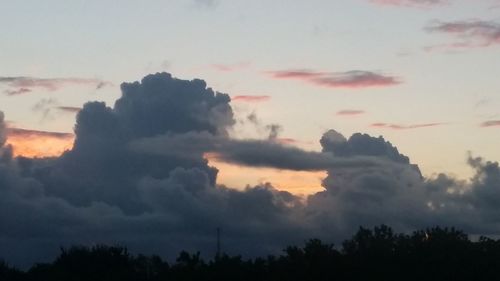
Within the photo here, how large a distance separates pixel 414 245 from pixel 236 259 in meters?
16.1

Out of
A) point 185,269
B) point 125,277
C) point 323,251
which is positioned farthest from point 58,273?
point 323,251

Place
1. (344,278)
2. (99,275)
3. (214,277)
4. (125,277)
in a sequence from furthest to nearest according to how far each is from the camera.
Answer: (99,275)
(125,277)
(214,277)
(344,278)

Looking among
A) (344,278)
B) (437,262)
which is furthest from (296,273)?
(437,262)

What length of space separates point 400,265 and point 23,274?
56469mm

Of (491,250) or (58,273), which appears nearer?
(491,250)

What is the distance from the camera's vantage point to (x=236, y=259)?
388 feet

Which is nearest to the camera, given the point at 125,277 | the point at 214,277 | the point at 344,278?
the point at 344,278

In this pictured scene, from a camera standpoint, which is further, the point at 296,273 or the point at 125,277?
the point at 125,277

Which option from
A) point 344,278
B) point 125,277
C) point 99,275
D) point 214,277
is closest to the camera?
point 344,278

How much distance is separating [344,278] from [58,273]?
3982 cm

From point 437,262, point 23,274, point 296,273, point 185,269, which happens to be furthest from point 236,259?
point 23,274

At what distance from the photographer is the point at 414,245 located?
376ft

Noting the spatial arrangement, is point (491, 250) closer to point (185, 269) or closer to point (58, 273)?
point (185, 269)

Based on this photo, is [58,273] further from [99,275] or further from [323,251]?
[323,251]
